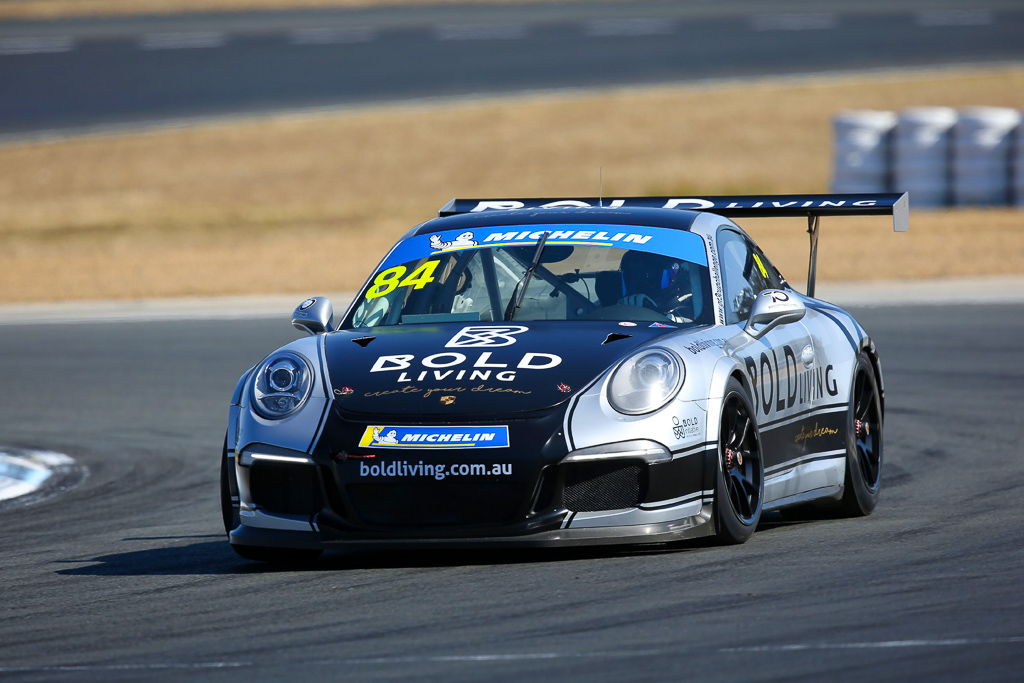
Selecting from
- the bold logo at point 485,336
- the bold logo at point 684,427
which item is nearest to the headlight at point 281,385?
the bold logo at point 485,336

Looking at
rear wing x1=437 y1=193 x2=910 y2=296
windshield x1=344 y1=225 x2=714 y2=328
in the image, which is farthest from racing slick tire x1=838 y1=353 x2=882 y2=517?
windshield x1=344 y1=225 x2=714 y2=328

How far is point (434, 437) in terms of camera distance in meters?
6.40

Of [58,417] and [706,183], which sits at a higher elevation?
[58,417]

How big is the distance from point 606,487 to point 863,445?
7.02ft

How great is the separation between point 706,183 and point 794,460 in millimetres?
19483

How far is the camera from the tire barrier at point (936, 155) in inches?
927

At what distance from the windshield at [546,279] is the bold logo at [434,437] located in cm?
106

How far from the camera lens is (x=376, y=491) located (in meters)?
6.45

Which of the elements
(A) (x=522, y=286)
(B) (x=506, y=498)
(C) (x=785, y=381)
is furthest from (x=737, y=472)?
(A) (x=522, y=286)

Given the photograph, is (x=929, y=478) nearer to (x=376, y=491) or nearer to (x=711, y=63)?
(x=376, y=491)

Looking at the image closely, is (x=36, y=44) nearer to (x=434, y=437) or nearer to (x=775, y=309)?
(x=775, y=309)

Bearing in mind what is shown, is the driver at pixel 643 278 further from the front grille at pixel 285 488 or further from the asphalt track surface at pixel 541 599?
the front grille at pixel 285 488

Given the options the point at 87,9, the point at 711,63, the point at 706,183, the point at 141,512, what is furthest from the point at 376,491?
the point at 87,9

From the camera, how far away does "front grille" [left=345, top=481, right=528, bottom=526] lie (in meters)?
6.37
